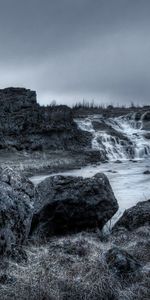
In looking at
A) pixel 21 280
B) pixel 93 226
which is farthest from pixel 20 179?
pixel 93 226

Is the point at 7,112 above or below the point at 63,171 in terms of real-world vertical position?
above

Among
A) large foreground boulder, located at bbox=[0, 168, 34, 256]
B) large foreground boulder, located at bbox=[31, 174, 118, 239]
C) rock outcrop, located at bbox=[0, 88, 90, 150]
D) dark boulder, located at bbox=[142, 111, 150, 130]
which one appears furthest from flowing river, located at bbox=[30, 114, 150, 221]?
large foreground boulder, located at bbox=[0, 168, 34, 256]

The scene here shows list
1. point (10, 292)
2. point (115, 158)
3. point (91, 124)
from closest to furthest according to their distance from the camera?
point (10, 292)
point (115, 158)
point (91, 124)

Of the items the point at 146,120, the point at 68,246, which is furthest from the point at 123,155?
the point at 68,246

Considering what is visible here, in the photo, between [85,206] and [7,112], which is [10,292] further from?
[7,112]

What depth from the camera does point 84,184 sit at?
984 centimetres

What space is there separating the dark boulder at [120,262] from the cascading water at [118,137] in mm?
37855

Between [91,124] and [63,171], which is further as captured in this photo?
[91,124]

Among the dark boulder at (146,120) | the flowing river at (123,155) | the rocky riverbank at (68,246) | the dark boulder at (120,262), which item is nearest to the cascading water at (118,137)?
the flowing river at (123,155)

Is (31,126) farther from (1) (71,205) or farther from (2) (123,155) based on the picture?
(1) (71,205)

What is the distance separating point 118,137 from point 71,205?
133ft

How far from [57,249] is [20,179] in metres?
1.35

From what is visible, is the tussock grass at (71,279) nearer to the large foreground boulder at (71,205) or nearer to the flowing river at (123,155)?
the large foreground boulder at (71,205)

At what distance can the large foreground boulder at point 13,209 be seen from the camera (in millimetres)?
5840
